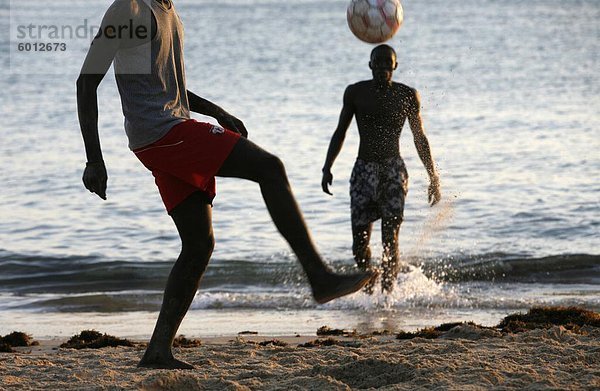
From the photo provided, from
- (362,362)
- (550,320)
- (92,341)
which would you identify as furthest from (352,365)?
(92,341)

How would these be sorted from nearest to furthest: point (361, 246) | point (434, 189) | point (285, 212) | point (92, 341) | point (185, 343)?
point (285, 212) → point (185, 343) → point (92, 341) → point (434, 189) → point (361, 246)

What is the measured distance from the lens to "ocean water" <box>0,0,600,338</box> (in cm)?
917

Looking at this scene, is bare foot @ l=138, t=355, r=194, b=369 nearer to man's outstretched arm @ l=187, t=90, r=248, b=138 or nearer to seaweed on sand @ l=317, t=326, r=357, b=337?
man's outstretched arm @ l=187, t=90, r=248, b=138

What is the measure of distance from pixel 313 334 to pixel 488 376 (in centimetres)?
264

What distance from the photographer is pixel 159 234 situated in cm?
1249

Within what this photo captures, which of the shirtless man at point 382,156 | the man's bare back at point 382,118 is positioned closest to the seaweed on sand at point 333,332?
the shirtless man at point 382,156

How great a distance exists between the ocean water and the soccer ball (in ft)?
6.80

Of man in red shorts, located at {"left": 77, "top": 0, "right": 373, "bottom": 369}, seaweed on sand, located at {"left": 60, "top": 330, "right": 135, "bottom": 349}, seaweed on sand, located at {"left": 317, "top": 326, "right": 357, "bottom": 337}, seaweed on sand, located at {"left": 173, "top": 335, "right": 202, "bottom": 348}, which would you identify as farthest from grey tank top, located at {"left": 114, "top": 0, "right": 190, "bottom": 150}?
seaweed on sand, located at {"left": 317, "top": 326, "right": 357, "bottom": 337}

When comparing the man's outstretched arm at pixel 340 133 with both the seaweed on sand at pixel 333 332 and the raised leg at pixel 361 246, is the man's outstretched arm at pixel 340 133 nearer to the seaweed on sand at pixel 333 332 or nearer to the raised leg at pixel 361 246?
the raised leg at pixel 361 246

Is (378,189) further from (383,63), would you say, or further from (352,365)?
(352,365)

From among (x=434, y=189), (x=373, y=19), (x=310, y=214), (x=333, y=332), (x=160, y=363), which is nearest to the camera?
(x=160, y=363)

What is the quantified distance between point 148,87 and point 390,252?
3.97 metres

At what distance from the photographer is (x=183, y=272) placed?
5.65 meters

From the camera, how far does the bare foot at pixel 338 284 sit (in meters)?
4.97
